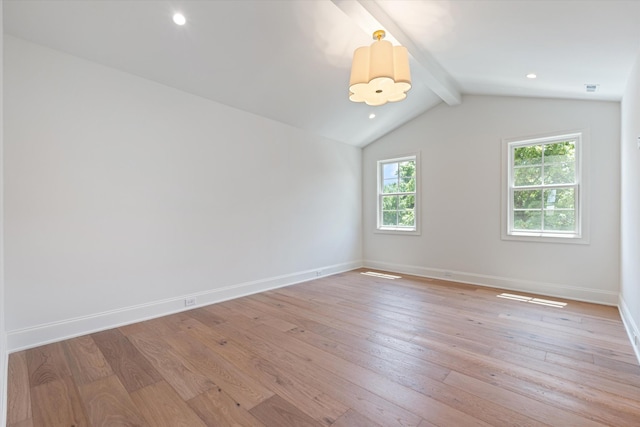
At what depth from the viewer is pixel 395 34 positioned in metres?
2.83

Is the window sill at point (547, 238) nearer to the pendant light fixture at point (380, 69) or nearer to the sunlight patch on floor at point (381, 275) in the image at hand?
the sunlight patch on floor at point (381, 275)

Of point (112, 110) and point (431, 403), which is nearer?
point (431, 403)

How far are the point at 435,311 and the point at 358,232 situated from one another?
2788mm

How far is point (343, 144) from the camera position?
18.6ft

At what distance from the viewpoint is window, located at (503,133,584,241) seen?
3.88m

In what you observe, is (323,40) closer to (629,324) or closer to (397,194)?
(397,194)

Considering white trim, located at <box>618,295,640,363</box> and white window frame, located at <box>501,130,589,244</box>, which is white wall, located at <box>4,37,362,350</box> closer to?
white window frame, located at <box>501,130,589,244</box>

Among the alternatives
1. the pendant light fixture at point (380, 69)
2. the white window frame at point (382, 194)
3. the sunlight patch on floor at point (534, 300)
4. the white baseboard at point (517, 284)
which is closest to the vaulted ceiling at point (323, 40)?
the pendant light fixture at point (380, 69)

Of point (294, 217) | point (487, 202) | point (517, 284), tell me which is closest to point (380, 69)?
point (294, 217)

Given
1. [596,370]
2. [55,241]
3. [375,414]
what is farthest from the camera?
[55,241]

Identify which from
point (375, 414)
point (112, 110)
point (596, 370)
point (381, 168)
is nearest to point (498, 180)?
point (381, 168)

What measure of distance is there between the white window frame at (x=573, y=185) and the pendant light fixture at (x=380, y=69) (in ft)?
8.58

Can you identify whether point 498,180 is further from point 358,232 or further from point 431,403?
point 431,403

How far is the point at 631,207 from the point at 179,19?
4406mm
